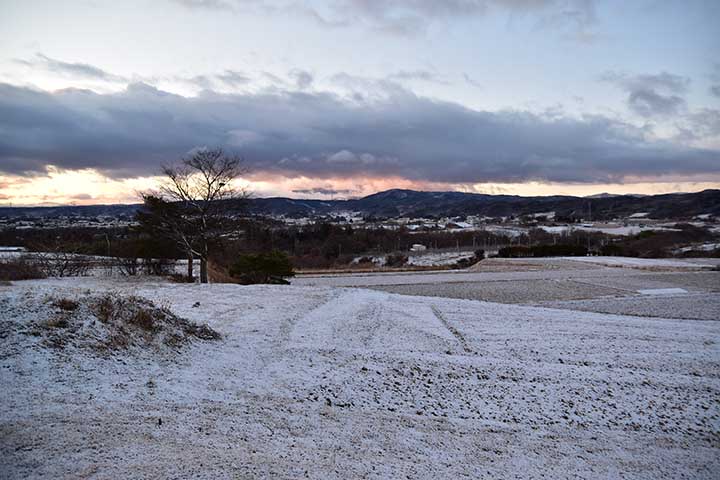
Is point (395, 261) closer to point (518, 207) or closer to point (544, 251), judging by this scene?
point (544, 251)

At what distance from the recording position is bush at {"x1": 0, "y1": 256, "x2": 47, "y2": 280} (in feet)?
56.2

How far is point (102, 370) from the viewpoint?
6566 mm

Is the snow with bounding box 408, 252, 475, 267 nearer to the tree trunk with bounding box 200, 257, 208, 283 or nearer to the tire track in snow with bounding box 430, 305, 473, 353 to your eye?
the tree trunk with bounding box 200, 257, 208, 283

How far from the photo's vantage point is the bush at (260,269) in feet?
77.5

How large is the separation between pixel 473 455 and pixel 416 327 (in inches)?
255

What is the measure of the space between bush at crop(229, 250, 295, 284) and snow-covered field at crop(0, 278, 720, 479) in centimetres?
1247

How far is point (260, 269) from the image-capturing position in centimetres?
2364

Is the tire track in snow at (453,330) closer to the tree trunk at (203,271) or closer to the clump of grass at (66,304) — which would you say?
the clump of grass at (66,304)

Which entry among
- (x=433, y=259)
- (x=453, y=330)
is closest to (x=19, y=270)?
(x=453, y=330)

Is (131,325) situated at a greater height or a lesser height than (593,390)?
greater

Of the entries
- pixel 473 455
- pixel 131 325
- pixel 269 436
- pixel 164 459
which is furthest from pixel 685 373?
pixel 131 325

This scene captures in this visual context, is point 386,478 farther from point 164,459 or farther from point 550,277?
point 550,277

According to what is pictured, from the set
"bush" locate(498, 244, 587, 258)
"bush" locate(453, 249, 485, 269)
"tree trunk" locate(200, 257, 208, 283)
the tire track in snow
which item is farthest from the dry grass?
"bush" locate(498, 244, 587, 258)

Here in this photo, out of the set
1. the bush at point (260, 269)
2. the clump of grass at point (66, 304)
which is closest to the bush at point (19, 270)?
the bush at point (260, 269)
